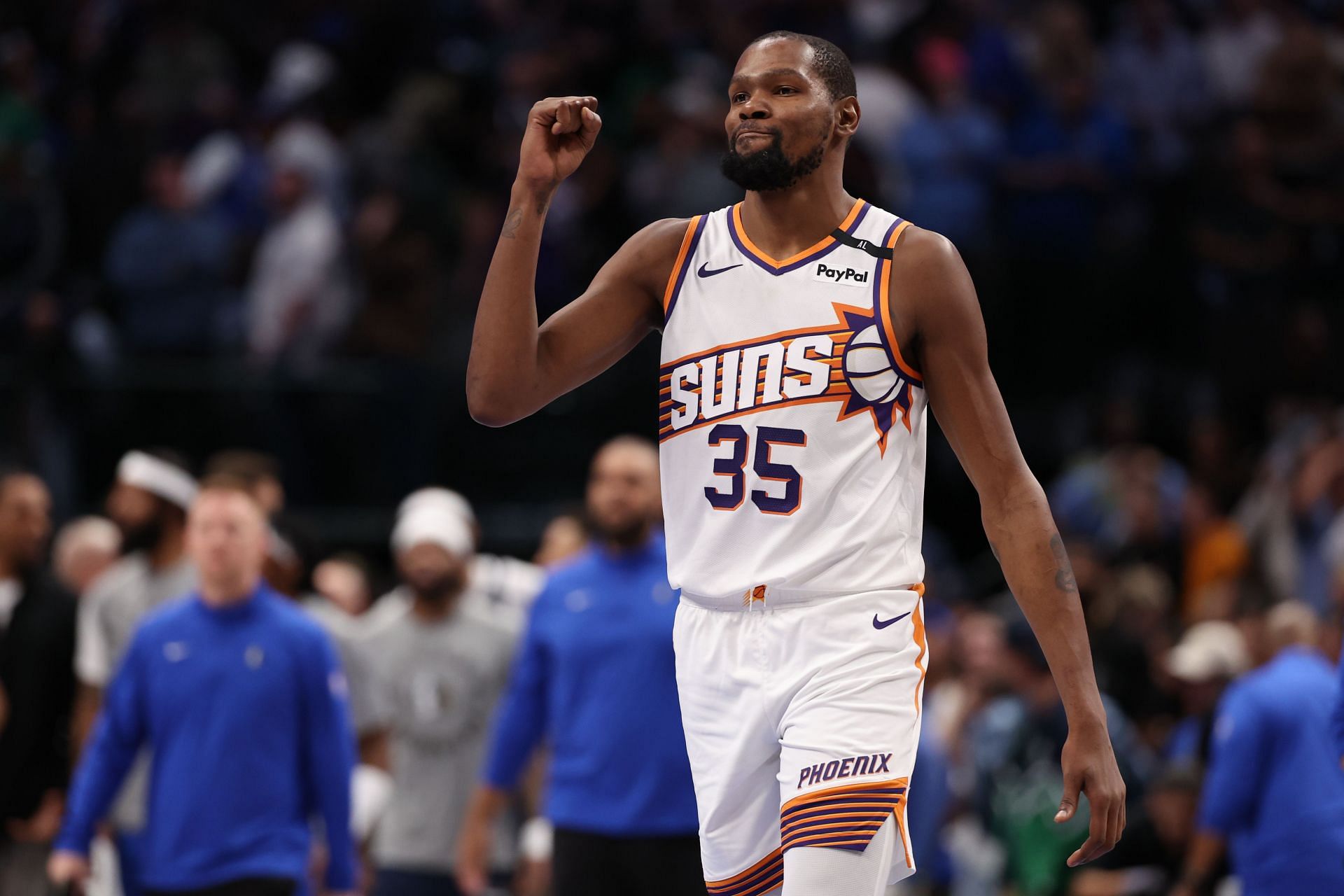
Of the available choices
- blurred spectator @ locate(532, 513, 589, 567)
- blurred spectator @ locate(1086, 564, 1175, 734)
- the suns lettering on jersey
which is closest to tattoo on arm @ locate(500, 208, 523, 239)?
the suns lettering on jersey

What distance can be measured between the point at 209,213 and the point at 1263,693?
8.45 m

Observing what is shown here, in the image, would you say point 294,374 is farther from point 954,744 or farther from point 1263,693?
point 1263,693

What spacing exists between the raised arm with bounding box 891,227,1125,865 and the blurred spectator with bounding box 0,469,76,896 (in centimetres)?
549

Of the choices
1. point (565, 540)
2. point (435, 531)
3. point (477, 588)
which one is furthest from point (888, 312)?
point (477, 588)

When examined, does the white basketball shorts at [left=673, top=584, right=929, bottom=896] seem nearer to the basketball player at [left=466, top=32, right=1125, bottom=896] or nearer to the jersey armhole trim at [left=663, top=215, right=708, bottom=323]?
the basketball player at [left=466, top=32, right=1125, bottom=896]

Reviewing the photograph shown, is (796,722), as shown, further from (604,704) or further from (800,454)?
(604,704)

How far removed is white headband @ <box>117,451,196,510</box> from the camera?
8.85 meters

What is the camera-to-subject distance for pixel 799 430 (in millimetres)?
4121

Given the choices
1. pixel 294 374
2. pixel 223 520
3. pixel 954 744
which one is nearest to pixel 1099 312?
pixel 954 744

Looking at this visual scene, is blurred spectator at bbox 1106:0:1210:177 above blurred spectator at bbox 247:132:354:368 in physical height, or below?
above

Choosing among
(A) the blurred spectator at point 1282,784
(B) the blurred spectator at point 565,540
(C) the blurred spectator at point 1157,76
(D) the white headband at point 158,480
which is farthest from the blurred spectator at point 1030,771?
(C) the blurred spectator at point 1157,76

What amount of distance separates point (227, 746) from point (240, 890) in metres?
0.51

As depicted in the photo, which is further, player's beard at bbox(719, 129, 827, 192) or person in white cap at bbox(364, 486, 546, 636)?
person in white cap at bbox(364, 486, 546, 636)

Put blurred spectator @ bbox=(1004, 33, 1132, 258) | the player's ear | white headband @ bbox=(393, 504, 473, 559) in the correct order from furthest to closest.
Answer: blurred spectator @ bbox=(1004, 33, 1132, 258), white headband @ bbox=(393, 504, 473, 559), the player's ear
